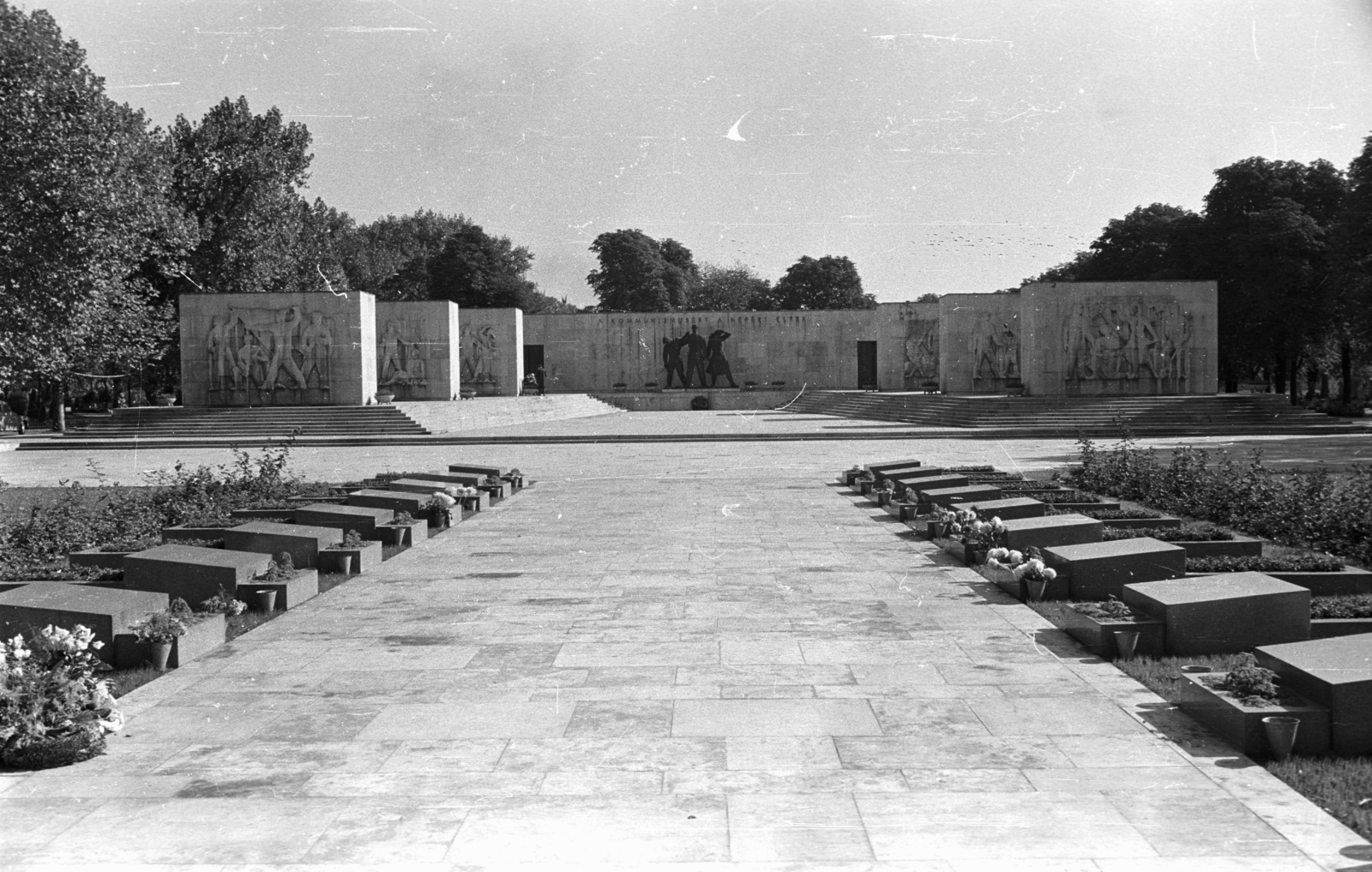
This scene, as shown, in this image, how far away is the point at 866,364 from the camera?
63.9 m

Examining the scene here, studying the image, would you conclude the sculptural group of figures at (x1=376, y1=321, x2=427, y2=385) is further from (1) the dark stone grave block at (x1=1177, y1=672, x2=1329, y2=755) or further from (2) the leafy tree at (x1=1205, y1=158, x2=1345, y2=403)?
(1) the dark stone grave block at (x1=1177, y1=672, x2=1329, y2=755)

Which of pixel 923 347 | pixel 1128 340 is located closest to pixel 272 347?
pixel 1128 340

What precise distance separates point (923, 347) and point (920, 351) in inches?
8.2

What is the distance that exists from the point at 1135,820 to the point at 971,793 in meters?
0.70

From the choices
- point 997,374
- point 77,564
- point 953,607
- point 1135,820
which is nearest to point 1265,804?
point 1135,820

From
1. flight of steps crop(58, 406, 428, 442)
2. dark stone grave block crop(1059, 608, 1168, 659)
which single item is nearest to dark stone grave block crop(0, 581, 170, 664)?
dark stone grave block crop(1059, 608, 1168, 659)

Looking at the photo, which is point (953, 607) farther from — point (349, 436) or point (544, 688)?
point (349, 436)

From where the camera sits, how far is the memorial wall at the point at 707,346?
4034 centimetres

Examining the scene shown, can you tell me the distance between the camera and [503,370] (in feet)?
182

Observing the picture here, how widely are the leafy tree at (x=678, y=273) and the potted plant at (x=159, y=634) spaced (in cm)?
8615

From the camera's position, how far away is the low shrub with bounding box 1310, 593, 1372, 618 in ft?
27.3

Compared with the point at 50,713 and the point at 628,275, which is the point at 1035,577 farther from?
the point at 628,275

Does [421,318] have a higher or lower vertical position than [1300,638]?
higher

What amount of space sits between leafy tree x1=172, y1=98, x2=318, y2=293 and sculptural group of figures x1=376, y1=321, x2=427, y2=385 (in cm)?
700
